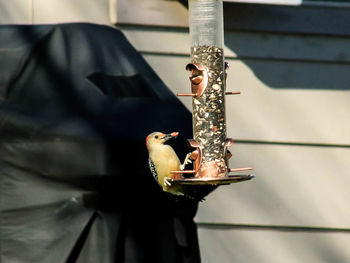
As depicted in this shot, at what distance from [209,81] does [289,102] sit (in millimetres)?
1298

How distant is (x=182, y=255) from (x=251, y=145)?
1165mm

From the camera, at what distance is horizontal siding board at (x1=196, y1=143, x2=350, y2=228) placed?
4.82 metres

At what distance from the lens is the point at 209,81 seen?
3.72m

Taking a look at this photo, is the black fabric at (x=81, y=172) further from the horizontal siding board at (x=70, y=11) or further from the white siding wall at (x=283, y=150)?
the white siding wall at (x=283, y=150)

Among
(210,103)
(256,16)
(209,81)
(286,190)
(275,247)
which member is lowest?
(275,247)

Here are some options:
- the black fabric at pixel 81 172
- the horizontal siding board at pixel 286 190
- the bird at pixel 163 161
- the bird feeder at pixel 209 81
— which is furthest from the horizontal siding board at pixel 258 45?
the bird at pixel 163 161

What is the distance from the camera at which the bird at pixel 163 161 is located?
3596 millimetres

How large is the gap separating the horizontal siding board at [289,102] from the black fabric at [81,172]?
1.00m

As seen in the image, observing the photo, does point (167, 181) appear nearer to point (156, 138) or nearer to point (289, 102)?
point (156, 138)

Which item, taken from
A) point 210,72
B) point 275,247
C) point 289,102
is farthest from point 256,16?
point 275,247

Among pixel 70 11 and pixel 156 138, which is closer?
pixel 156 138

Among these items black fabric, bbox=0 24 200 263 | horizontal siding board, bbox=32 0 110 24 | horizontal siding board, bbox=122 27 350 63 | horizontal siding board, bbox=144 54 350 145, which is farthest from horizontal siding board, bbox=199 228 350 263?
horizontal siding board, bbox=32 0 110 24

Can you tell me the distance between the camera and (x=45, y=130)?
11.9 feet

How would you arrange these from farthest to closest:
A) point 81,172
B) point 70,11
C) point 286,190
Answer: point 286,190
point 70,11
point 81,172
